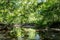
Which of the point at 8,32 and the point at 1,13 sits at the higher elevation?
the point at 1,13

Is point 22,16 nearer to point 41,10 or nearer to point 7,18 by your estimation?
point 7,18

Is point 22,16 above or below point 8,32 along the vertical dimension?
above

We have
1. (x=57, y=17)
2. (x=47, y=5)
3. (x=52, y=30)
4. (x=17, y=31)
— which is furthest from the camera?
(x=47, y=5)

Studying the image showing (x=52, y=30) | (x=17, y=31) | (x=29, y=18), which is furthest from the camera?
(x=52, y=30)

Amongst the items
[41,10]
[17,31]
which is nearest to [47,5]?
[41,10]

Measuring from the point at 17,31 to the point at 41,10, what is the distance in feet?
29.6

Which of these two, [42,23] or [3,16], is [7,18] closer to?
[3,16]

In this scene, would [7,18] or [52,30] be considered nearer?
[7,18]

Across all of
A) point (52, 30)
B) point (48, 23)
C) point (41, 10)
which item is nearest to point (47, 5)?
point (41, 10)

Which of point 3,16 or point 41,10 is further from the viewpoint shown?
point 41,10

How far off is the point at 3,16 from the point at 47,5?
9323 mm

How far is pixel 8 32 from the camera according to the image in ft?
57.1

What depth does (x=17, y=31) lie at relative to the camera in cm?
1580

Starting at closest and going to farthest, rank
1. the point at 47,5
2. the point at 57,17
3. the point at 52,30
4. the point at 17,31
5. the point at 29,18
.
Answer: the point at 17,31, the point at 29,18, the point at 52,30, the point at 57,17, the point at 47,5
